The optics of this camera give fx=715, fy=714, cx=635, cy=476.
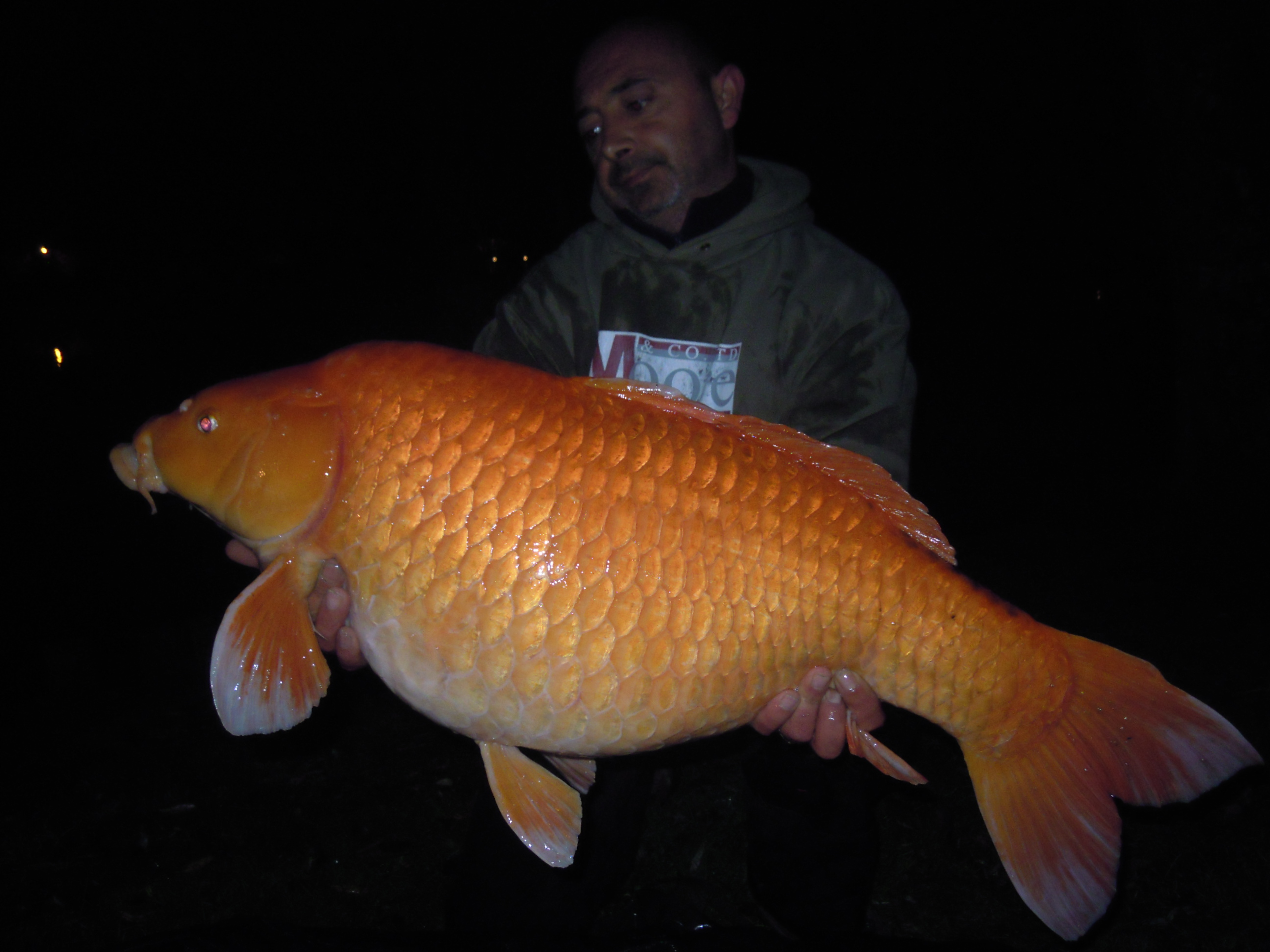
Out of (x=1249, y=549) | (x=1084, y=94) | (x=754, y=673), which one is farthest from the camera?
(x=1084, y=94)

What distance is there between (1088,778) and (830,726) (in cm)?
36

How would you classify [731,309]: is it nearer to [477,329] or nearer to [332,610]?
[332,610]

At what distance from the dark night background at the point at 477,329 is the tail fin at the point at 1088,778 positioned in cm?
19

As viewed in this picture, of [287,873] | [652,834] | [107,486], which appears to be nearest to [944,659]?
[652,834]

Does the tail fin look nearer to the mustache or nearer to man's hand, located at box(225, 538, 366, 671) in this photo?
man's hand, located at box(225, 538, 366, 671)

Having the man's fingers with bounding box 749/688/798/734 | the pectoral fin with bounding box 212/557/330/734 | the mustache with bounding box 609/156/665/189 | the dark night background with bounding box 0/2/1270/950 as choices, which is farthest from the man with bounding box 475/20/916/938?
the pectoral fin with bounding box 212/557/330/734

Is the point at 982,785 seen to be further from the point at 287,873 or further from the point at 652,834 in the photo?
the point at 287,873

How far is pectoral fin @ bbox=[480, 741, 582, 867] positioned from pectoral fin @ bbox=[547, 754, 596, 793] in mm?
82

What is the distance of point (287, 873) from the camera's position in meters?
1.72

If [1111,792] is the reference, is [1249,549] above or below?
below

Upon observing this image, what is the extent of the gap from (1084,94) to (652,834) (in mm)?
Answer: 16858

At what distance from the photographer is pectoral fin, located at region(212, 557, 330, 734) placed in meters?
0.99

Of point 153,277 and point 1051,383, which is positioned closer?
point 153,277

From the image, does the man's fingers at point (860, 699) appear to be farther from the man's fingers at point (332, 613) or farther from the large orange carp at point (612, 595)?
the man's fingers at point (332, 613)
